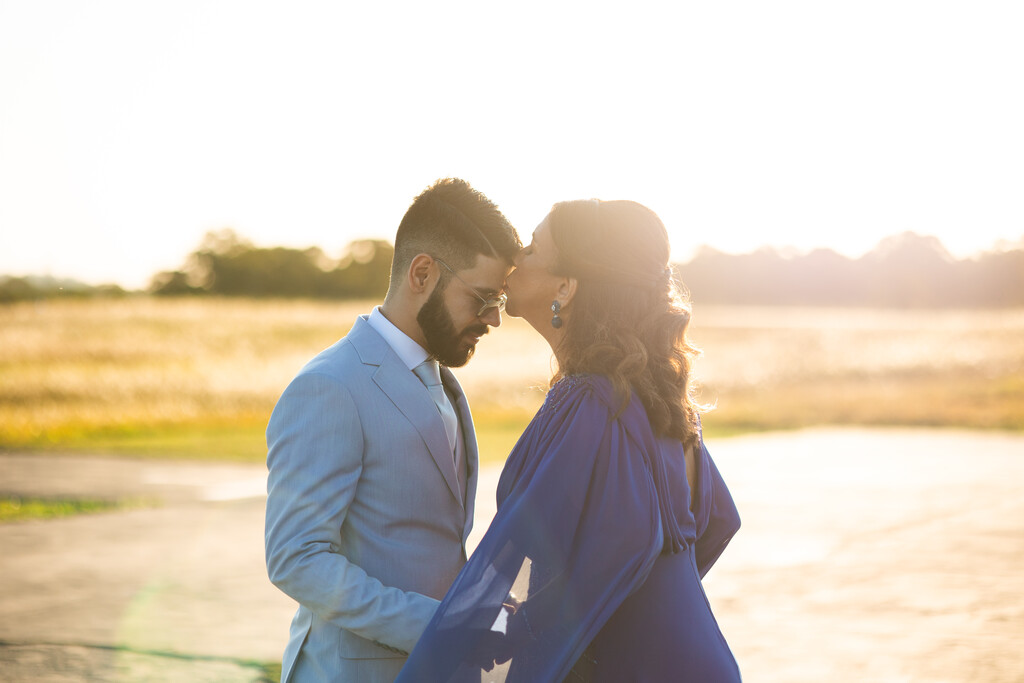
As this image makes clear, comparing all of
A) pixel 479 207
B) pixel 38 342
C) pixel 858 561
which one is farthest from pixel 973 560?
pixel 38 342

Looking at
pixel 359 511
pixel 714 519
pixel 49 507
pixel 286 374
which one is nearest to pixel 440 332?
pixel 359 511

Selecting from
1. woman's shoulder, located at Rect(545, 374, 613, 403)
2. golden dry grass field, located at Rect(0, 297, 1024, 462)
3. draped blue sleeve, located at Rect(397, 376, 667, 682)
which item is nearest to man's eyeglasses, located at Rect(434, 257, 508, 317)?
woman's shoulder, located at Rect(545, 374, 613, 403)

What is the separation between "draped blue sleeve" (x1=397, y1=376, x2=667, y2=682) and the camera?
2025 millimetres

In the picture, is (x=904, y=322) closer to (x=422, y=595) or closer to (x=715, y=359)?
(x=715, y=359)

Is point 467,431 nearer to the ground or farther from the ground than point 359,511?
farther from the ground

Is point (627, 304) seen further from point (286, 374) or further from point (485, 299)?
point (286, 374)

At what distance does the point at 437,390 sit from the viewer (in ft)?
8.55

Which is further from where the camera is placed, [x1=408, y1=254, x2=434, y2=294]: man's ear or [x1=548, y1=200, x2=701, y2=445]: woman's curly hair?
[x1=408, y1=254, x2=434, y2=294]: man's ear

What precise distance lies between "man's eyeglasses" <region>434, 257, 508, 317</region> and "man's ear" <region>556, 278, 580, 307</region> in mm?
263

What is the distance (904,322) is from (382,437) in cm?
4758

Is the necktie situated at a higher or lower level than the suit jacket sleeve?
higher

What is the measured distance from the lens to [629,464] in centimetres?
209

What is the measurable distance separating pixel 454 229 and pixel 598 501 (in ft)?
2.98

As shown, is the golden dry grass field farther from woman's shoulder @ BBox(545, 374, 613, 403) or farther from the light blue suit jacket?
woman's shoulder @ BBox(545, 374, 613, 403)
